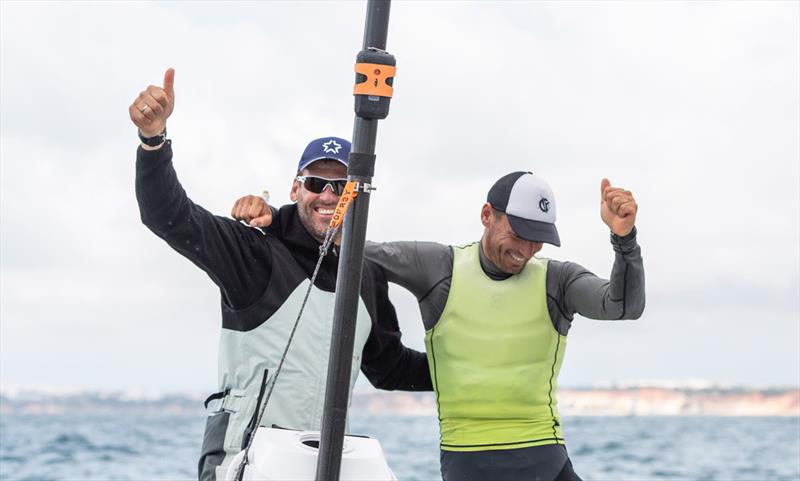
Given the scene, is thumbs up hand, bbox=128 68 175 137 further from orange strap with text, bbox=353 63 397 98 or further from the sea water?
the sea water

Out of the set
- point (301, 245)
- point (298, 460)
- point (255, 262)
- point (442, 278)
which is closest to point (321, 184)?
point (301, 245)

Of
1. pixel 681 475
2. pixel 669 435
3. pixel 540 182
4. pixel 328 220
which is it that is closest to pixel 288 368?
pixel 328 220

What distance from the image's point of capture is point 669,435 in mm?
40250

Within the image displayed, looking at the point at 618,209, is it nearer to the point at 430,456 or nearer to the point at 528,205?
the point at 528,205

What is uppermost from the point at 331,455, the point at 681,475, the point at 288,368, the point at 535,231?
the point at 535,231

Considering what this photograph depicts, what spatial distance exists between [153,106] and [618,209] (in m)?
1.65

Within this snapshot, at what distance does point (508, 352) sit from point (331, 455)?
1.30 metres

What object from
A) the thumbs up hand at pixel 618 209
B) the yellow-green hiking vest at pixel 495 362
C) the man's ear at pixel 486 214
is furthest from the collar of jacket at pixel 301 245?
the thumbs up hand at pixel 618 209

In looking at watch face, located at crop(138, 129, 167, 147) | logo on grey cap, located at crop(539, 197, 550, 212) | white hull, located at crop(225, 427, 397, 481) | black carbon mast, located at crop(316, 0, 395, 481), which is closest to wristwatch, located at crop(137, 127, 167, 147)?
watch face, located at crop(138, 129, 167, 147)

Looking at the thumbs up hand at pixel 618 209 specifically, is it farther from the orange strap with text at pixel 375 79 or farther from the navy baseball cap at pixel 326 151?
the orange strap with text at pixel 375 79

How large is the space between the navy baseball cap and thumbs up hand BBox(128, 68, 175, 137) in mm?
874

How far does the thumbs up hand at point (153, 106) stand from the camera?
3375mm

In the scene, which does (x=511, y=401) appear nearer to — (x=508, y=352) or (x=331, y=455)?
(x=508, y=352)

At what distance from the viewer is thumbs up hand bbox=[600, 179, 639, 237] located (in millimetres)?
3840
